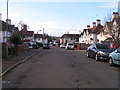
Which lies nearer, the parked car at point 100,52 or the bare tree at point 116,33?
the parked car at point 100,52

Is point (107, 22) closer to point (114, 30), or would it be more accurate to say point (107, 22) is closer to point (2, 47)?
point (114, 30)

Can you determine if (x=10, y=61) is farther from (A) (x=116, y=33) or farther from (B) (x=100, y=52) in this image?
(A) (x=116, y=33)

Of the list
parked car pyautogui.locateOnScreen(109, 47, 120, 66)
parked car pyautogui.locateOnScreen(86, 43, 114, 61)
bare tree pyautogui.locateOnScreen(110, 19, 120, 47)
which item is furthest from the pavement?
bare tree pyautogui.locateOnScreen(110, 19, 120, 47)

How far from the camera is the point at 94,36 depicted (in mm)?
67062

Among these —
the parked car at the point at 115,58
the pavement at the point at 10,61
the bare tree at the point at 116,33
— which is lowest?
the pavement at the point at 10,61

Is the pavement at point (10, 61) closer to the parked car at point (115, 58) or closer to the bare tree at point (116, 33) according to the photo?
the parked car at point (115, 58)

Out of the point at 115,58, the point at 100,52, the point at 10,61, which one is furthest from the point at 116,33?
the point at 10,61

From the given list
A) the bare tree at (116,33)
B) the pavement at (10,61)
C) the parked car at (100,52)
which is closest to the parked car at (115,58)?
the parked car at (100,52)

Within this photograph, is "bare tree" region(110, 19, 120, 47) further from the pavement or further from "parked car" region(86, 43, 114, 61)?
the pavement

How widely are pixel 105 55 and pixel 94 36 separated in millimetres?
50984

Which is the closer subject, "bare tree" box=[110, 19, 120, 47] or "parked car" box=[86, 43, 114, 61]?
"parked car" box=[86, 43, 114, 61]

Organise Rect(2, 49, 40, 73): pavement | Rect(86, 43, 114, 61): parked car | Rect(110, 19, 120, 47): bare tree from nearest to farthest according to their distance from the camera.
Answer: Rect(2, 49, 40, 73): pavement < Rect(86, 43, 114, 61): parked car < Rect(110, 19, 120, 47): bare tree

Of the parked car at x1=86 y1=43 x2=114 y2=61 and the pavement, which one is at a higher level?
the parked car at x1=86 y1=43 x2=114 y2=61

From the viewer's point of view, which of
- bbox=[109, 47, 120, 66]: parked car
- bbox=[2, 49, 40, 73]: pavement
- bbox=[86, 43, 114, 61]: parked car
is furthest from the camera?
bbox=[86, 43, 114, 61]: parked car
